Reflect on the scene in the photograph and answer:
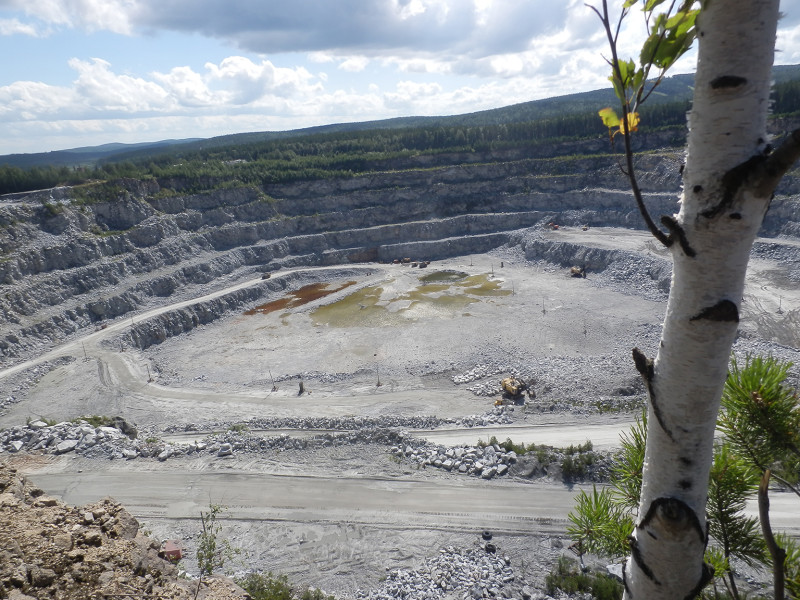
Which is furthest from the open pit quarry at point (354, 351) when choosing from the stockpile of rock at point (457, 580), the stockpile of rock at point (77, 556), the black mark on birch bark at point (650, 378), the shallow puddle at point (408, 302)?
the black mark on birch bark at point (650, 378)

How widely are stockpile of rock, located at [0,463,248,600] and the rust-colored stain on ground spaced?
1312 inches

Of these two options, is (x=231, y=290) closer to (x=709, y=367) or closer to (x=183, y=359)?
(x=183, y=359)

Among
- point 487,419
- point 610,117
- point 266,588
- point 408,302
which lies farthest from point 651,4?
point 408,302

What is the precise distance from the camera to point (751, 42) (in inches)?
60.0

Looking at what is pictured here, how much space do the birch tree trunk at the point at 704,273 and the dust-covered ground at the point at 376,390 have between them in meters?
11.0

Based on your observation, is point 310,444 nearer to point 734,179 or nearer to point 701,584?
point 701,584

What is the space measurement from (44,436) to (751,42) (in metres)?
22.8

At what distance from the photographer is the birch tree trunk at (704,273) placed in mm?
1533

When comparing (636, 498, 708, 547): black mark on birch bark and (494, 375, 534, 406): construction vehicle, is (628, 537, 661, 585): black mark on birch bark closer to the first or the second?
(636, 498, 708, 547): black mark on birch bark

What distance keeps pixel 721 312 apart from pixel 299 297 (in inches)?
1672

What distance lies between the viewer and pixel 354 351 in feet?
100.0

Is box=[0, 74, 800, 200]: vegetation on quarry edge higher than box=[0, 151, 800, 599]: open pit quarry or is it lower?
higher

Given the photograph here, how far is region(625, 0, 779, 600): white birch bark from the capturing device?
5.04ft

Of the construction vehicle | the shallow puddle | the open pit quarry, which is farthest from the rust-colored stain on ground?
the construction vehicle
